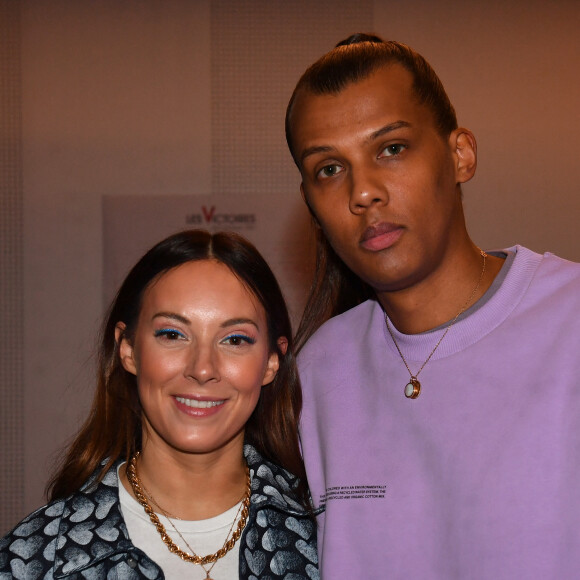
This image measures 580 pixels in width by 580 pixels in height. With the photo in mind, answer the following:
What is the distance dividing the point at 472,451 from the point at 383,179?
2.23 feet

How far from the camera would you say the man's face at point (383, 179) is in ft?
6.31

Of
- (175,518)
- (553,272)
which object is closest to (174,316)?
(175,518)

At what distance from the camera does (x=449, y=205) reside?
2004mm

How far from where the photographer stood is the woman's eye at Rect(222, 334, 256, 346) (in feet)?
6.72

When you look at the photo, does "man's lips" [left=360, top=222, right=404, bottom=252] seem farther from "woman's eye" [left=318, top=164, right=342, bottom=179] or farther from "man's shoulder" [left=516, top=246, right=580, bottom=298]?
"man's shoulder" [left=516, top=246, right=580, bottom=298]

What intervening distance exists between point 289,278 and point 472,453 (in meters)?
2.62

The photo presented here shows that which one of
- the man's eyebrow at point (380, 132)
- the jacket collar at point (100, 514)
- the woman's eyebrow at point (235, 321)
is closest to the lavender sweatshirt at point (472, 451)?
the jacket collar at point (100, 514)

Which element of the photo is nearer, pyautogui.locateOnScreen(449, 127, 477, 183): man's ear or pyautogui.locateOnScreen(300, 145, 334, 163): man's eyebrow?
pyautogui.locateOnScreen(300, 145, 334, 163): man's eyebrow

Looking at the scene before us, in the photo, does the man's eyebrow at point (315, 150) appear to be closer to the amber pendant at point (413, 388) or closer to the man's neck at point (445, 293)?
the man's neck at point (445, 293)

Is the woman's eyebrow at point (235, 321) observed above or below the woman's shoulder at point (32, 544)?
above

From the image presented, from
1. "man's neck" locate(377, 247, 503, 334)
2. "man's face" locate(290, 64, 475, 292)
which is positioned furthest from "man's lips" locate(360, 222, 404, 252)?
"man's neck" locate(377, 247, 503, 334)

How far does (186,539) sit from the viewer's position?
6.59 ft

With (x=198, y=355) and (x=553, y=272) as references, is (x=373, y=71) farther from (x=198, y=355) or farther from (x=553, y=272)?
(x=198, y=355)

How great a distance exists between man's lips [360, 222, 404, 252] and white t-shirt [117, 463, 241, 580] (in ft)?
2.63
